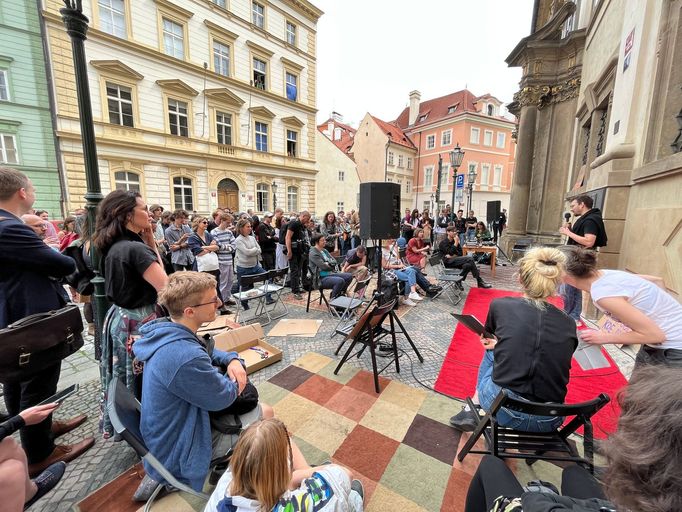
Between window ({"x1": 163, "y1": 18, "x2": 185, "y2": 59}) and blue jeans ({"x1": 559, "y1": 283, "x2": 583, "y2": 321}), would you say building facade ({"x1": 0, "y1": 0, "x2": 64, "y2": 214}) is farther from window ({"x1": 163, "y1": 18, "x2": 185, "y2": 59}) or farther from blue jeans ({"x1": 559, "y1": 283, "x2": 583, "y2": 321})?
blue jeans ({"x1": 559, "y1": 283, "x2": 583, "y2": 321})

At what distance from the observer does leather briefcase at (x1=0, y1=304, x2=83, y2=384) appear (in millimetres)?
1725

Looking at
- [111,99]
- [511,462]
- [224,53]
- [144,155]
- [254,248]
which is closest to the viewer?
[511,462]

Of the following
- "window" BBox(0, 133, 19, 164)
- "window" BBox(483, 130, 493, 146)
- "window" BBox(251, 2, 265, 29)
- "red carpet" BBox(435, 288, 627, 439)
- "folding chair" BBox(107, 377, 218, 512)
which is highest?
"window" BBox(251, 2, 265, 29)

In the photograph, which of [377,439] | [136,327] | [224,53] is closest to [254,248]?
[136,327]

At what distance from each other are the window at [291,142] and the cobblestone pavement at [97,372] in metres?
17.8

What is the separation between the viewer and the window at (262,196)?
1959 centimetres

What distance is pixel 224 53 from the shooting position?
57.4ft

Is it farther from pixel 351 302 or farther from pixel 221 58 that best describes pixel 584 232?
pixel 221 58

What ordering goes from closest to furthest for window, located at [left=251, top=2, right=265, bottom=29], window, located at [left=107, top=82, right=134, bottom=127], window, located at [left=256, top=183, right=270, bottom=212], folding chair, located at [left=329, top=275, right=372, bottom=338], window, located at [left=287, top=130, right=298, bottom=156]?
folding chair, located at [left=329, top=275, right=372, bottom=338] < window, located at [left=107, top=82, right=134, bottom=127] < window, located at [left=251, top=2, right=265, bottom=29] < window, located at [left=256, top=183, right=270, bottom=212] < window, located at [left=287, top=130, right=298, bottom=156]

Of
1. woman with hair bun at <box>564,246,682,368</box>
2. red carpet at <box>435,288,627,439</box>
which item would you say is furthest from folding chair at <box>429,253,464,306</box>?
woman with hair bun at <box>564,246,682,368</box>

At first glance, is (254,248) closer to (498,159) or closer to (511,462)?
(511,462)

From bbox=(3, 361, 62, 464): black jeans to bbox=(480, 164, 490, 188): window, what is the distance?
36.7 metres

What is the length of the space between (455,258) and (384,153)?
28007 mm

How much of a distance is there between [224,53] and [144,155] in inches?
317
